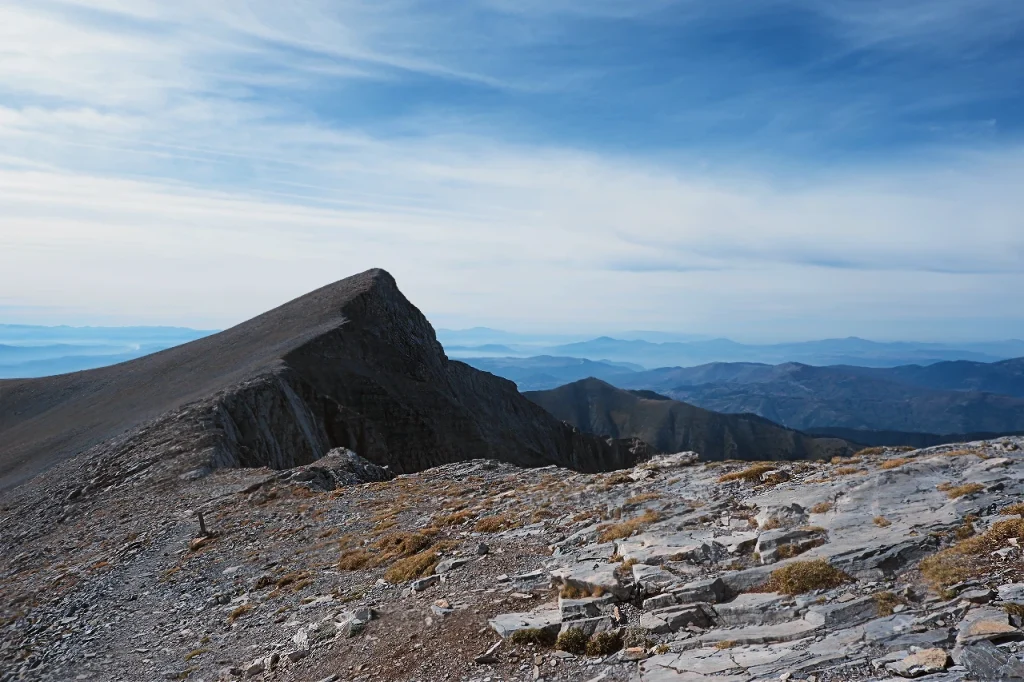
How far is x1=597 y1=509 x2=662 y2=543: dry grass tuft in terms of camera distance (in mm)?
16562

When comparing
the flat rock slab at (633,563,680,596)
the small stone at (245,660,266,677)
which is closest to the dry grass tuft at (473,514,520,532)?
the flat rock slab at (633,563,680,596)

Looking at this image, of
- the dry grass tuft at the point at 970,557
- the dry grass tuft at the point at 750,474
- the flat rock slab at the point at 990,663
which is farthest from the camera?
the dry grass tuft at the point at 750,474

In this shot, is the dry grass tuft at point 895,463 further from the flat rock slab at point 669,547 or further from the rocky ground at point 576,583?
the flat rock slab at point 669,547

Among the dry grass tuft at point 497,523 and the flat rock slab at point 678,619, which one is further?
the dry grass tuft at point 497,523

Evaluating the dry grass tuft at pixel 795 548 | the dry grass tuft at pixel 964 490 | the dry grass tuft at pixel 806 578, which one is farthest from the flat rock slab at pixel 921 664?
the dry grass tuft at pixel 964 490

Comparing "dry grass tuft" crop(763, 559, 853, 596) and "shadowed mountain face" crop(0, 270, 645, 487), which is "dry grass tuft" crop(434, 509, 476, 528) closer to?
"dry grass tuft" crop(763, 559, 853, 596)

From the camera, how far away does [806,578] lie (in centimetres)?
1192

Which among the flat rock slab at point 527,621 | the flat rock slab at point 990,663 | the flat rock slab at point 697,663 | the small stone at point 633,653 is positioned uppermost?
the flat rock slab at point 990,663

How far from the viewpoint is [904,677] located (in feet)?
28.8

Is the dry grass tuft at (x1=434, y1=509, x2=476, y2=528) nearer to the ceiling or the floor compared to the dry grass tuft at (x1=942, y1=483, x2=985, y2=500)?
nearer to the floor

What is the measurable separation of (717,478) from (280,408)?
42431 mm

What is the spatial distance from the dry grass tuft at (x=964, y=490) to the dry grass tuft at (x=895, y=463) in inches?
119

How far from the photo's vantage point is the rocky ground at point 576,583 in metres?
10.5

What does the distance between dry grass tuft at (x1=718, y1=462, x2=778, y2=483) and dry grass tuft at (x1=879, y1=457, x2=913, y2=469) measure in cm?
309
